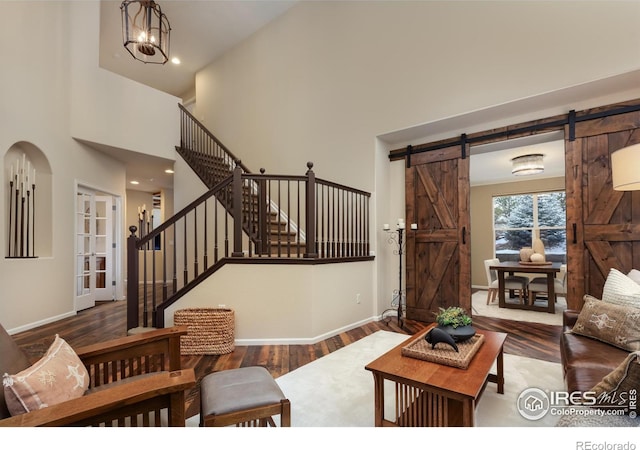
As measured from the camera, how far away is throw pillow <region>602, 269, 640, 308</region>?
215cm

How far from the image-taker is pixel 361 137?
4859 mm

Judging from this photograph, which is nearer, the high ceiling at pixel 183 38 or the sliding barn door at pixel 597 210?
the sliding barn door at pixel 597 210

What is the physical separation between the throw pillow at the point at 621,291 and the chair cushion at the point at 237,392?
8.13 ft

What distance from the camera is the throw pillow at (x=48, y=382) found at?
1125mm

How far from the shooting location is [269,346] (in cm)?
334

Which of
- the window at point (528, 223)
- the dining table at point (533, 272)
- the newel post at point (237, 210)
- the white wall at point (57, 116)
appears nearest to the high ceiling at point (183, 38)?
the white wall at point (57, 116)

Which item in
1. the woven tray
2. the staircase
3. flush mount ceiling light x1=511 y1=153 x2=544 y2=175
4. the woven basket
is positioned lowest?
the woven basket

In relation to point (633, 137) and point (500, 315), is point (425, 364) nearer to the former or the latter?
point (633, 137)

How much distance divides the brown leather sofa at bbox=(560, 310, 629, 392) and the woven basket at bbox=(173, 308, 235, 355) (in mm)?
2775

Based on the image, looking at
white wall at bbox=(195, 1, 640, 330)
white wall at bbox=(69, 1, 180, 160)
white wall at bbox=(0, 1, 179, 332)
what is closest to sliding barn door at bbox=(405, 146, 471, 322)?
white wall at bbox=(195, 1, 640, 330)

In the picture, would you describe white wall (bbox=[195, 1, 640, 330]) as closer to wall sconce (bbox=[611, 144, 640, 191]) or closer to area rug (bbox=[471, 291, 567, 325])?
wall sconce (bbox=[611, 144, 640, 191])

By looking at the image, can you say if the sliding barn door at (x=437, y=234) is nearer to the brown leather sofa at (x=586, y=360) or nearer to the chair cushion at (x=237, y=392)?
the brown leather sofa at (x=586, y=360)

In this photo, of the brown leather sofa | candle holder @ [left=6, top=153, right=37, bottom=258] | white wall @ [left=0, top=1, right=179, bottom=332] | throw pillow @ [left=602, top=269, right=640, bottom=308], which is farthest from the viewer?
candle holder @ [left=6, top=153, right=37, bottom=258]

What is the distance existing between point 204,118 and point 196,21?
2.31 m
